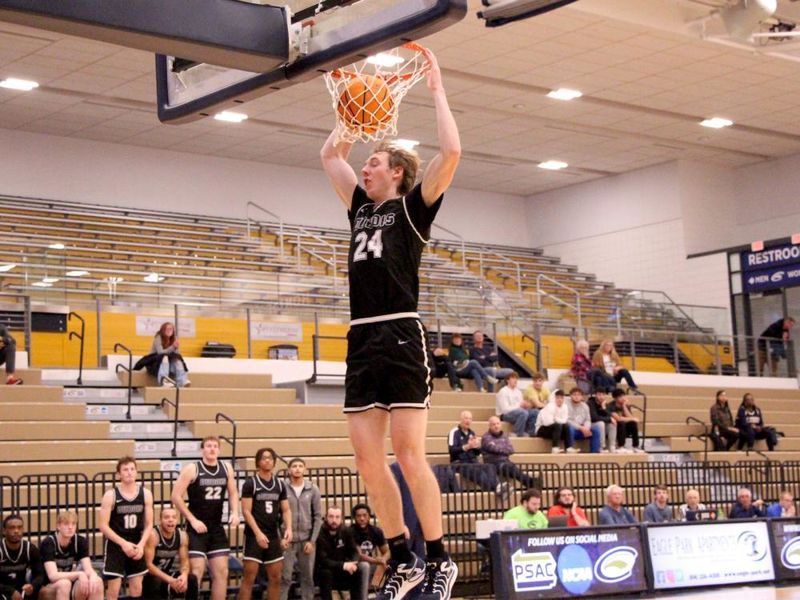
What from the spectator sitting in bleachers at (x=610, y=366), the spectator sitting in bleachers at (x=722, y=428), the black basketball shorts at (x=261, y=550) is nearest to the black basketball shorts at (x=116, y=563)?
the black basketball shorts at (x=261, y=550)

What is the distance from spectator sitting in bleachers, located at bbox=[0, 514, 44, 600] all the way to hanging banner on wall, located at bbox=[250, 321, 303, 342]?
29.6ft

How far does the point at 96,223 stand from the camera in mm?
22516

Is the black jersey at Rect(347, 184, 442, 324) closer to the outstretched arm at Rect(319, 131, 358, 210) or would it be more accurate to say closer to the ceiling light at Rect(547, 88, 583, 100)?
the outstretched arm at Rect(319, 131, 358, 210)

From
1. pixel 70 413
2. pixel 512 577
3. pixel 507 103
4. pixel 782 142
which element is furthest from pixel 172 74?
pixel 782 142

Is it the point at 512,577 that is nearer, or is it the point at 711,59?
the point at 512,577

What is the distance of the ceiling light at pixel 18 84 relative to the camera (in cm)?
2102

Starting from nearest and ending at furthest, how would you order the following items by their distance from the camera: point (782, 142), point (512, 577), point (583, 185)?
1. point (512, 577)
2. point (782, 142)
3. point (583, 185)

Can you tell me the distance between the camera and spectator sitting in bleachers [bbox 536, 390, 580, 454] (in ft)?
60.7

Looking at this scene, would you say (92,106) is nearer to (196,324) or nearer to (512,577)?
(196,324)

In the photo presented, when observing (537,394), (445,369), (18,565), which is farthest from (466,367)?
(18,565)

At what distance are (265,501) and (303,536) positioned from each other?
65cm

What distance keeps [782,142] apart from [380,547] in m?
17.5

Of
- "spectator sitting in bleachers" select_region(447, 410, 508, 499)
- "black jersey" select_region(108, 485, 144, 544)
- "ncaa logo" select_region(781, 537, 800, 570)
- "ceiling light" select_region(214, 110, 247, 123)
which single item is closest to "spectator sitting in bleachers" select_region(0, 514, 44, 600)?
"black jersey" select_region(108, 485, 144, 544)

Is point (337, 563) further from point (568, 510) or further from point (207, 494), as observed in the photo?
point (568, 510)
